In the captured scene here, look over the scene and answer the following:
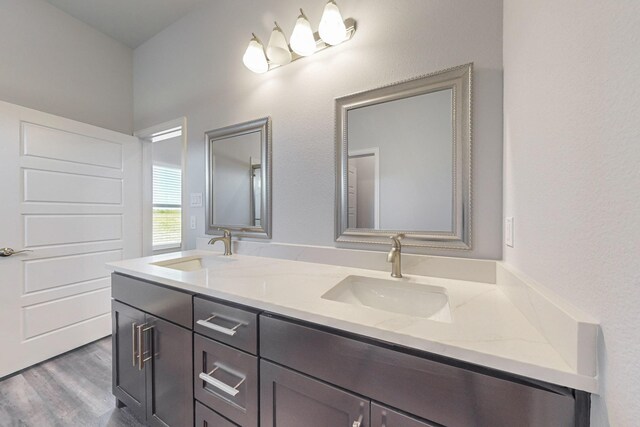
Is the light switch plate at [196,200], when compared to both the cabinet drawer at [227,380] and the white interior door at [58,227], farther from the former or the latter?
the cabinet drawer at [227,380]

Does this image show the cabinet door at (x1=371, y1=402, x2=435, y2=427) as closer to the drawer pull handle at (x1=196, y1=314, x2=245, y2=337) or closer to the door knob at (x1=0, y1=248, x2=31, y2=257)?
the drawer pull handle at (x1=196, y1=314, x2=245, y2=337)

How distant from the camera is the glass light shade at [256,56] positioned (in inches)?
60.5

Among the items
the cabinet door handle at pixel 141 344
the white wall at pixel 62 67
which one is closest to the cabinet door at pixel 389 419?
the cabinet door handle at pixel 141 344

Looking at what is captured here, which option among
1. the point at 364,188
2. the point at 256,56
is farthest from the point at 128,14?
the point at 364,188

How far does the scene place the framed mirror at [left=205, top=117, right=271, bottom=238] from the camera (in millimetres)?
1619

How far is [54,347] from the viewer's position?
1.89 m

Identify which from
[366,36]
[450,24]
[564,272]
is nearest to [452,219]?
[564,272]

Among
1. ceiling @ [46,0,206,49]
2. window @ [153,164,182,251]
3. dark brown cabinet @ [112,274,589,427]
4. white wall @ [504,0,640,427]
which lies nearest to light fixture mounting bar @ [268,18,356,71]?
white wall @ [504,0,640,427]

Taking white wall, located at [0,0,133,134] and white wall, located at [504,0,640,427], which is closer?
white wall, located at [504,0,640,427]

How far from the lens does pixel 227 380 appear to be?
0.93m

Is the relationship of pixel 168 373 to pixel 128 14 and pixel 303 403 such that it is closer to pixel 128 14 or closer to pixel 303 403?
pixel 303 403

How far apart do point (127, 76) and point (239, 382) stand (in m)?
3.01

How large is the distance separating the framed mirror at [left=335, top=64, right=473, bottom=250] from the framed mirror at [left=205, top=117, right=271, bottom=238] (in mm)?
534

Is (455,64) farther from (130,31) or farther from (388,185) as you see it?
(130,31)
